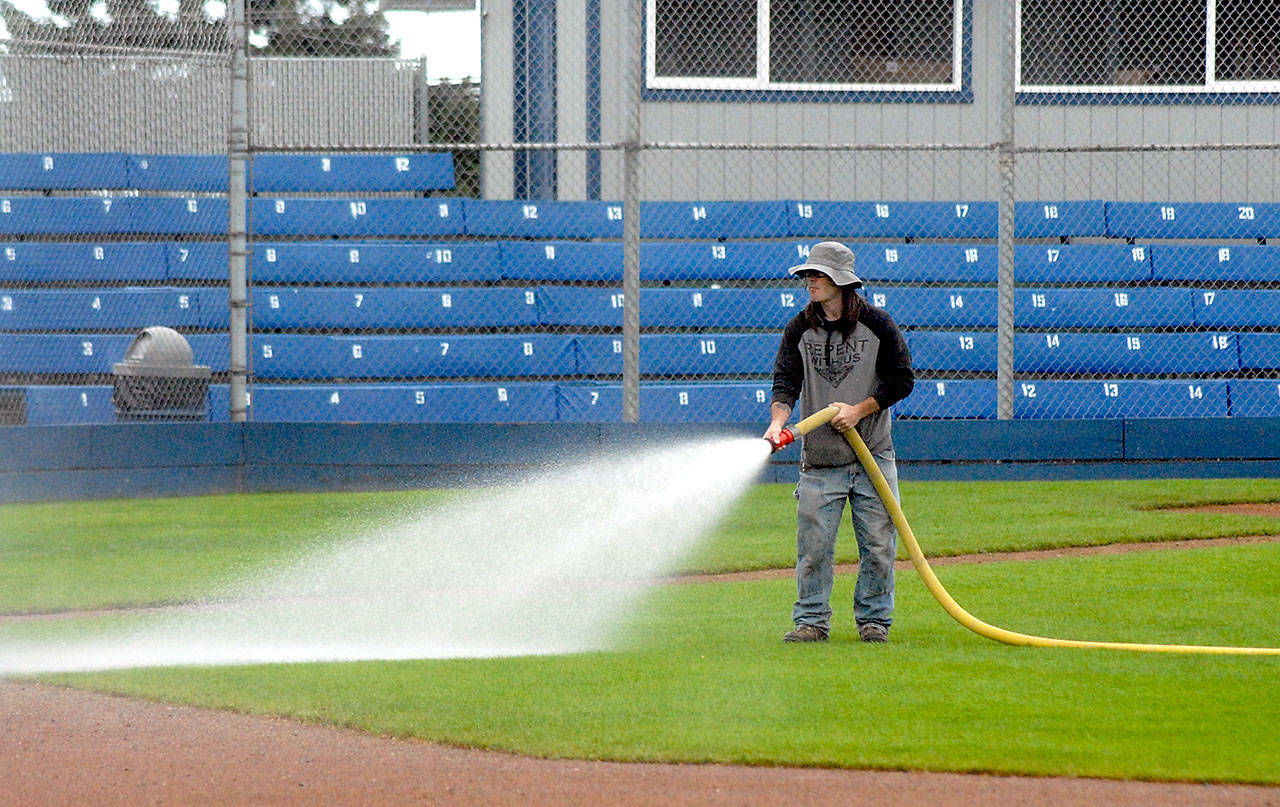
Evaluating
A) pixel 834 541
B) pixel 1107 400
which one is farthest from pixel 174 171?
pixel 834 541

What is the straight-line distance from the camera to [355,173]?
15633mm

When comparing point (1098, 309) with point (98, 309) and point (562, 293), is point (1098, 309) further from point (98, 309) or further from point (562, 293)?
point (98, 309)

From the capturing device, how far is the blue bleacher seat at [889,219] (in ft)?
49.4

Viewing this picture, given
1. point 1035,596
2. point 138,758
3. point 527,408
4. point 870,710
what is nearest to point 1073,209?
point 527,408

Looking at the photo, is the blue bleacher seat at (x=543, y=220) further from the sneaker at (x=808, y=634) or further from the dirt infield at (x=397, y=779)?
the dirt infield at (x=397, y=779)

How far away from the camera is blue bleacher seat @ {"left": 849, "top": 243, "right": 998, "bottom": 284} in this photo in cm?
1474

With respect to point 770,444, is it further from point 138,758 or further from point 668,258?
point 668,258

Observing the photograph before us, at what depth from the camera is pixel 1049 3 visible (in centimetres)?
1598

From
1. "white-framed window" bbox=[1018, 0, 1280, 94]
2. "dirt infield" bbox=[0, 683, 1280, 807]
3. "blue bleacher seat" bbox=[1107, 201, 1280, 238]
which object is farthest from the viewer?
"white-framed window" bbox=[1018, 0, 1280, 94]

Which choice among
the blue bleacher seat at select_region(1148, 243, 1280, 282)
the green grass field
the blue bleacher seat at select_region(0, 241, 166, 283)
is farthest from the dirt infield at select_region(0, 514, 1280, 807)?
the blue bleacher seat at select_region(1148, 243, 1280, 282)

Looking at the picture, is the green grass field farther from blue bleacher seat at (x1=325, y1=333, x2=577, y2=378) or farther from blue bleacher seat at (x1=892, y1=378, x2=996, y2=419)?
blue bleacher seat at (x1=325, y1=333, x2=577, y2=378)

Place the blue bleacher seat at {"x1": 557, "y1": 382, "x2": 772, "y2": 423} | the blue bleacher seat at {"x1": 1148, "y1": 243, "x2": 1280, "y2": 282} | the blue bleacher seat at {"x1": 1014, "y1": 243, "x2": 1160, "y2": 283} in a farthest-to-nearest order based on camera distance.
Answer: the blue bleacher seat at {"x1": 1148, "y1": 243, "x2": 1280, "y2": 282}
the blue bleacher seat at {"x1": 1014, "y1": 243, "x2": 1160, "y2": 283}
the blue bleacher seat at {"x1": 557, "y1": 382, "x2": 772, "y2": 423}

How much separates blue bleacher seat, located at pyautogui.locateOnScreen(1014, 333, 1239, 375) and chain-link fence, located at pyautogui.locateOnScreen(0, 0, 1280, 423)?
33 mm

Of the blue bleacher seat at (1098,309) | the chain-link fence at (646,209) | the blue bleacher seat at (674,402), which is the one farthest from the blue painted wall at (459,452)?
the blue bleacher seat at (1098,309)
